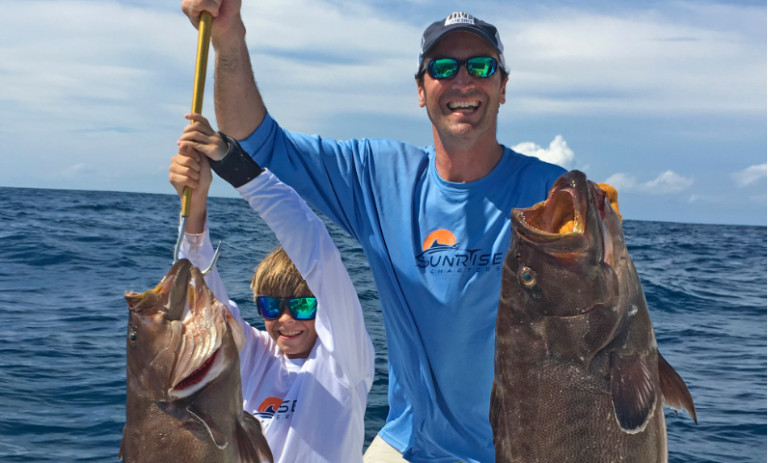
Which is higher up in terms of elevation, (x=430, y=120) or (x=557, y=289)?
(x=430, y=120)

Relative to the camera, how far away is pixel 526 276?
7.36 feet

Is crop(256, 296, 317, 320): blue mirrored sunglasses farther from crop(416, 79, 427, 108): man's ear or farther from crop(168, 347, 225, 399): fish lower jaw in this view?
crop(168, 347, 225, 399): fish lower jaw

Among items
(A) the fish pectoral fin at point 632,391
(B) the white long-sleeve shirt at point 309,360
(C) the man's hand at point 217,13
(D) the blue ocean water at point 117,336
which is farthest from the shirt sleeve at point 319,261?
(D) the blue ocean water at point 117,336

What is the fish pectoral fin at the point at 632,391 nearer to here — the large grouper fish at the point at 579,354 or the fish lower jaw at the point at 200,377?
the large grouper fish at the point at 579,354

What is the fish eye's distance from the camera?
2.24 metres

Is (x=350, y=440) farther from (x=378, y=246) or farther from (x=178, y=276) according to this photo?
(x=178, y=276)

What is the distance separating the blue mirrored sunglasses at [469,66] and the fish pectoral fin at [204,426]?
1911mm

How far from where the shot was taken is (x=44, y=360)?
10.7m

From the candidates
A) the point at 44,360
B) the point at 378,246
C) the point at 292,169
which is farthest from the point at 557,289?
the point at 44,360

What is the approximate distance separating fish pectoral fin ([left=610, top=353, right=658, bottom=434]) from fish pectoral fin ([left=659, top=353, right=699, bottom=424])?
38mm

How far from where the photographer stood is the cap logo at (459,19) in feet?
11.6

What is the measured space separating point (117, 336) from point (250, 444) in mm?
10199

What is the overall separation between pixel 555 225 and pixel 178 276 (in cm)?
128

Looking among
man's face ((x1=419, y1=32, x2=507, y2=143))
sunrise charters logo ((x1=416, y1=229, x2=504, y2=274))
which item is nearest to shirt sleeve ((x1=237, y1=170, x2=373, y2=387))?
sunrise charters logo ((x1=416, y1=229, x2=504, y2=274))
